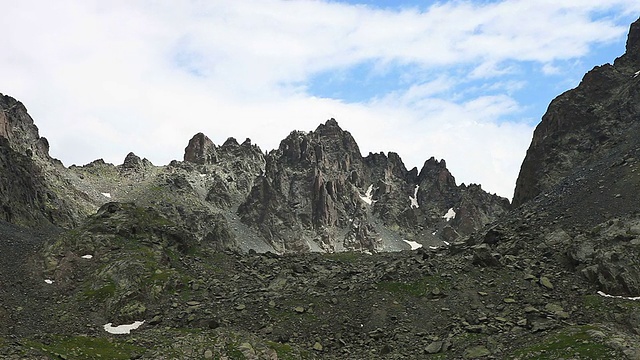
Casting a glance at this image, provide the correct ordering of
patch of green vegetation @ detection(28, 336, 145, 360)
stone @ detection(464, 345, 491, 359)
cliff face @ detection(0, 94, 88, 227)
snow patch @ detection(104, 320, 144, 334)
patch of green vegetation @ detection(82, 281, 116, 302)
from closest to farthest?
patch of green vegetation @ detection(28, 336, 145, 360), stone @ detection(464, 345, 491, 359), snow patch @ detection(104, 320, 144, 334), patch of green vegetation @ detection(82, 281, 116, 302), cliff face @ detection(0, 94, 88, 227)

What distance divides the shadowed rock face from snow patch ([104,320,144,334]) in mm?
76510

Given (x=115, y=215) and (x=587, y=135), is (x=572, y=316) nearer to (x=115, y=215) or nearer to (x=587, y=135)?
(x=115, y=215)

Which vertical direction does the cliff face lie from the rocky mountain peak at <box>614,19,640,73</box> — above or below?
below

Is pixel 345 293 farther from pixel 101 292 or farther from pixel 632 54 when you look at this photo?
pixel 632 54

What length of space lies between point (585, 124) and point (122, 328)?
100 meters

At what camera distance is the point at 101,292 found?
60031mm

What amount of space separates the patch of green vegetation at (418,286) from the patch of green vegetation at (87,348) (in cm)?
2619

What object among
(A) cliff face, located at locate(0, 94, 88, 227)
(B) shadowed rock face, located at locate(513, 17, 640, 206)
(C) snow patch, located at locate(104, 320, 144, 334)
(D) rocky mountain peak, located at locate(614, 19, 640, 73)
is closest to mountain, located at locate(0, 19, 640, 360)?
(C) snow patch, located at locate(104, 320, 144, 334)

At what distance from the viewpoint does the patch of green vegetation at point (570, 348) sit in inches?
1427

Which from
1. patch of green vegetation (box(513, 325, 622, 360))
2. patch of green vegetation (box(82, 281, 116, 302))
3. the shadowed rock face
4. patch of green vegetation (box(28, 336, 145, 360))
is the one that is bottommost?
patch of green vegetation (box(513, 325, 622, 360))

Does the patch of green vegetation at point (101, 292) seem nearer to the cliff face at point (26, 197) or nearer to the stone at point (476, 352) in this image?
the stone at point (476, 352)

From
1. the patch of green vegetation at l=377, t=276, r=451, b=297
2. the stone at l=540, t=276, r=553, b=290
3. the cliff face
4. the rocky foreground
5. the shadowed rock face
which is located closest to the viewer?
the rocky foreground

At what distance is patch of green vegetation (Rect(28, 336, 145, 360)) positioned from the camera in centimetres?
3884

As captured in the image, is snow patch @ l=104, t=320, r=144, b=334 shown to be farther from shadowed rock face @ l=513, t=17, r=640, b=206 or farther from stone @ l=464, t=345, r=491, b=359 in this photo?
shadowed rock face @ l=513, t=17, r=640, b=206
